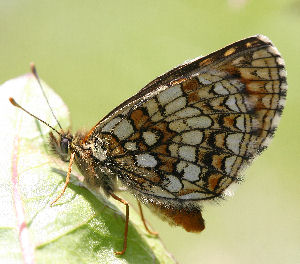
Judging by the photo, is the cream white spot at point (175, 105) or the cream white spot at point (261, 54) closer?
the cream white spot at point (261, 54)

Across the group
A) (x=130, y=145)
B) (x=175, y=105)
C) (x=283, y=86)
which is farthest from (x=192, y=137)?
(x=283, y=86)

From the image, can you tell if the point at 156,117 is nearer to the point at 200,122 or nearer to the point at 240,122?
the point at 200,122

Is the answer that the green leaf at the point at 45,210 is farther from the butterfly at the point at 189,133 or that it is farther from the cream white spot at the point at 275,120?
the cream white spot at the point at 275,120

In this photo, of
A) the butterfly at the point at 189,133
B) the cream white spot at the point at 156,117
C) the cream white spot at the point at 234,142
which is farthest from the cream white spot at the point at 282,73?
the cream white spot at the point at 156,117

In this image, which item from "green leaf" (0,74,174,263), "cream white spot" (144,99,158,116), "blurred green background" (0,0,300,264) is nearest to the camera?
"green leaf" (0,74,174,263)

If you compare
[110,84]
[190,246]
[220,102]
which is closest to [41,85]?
[220,102]

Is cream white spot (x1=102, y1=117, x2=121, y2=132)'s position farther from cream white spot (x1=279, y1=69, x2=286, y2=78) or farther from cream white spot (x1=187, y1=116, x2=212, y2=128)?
cream white spot (x1=279, y1=69, x2=286, y2=78)

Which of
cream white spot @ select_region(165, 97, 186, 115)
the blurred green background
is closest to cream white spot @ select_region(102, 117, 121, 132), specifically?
cream white spot @ select_region(165, 97, 186, 115)
